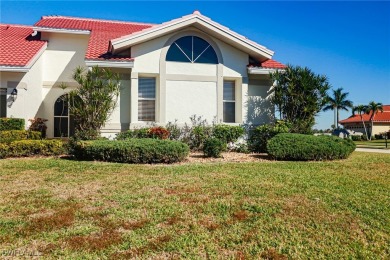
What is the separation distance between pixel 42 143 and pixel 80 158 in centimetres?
179

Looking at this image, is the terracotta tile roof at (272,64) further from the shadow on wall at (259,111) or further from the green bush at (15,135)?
the green bush at (15,135)


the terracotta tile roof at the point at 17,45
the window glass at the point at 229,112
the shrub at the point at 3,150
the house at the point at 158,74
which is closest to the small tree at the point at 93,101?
the house at the point at 158,74

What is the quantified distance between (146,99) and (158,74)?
1361 mm

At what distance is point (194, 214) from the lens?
489 centimetres

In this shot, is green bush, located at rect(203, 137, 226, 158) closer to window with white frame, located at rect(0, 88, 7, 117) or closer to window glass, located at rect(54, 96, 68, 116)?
window glass, located at rect(54, 96, 68, 116)

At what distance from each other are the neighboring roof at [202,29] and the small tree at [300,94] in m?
1.73

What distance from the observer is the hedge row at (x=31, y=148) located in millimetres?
10566

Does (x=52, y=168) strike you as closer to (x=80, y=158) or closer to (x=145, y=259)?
(x=80, y=158)

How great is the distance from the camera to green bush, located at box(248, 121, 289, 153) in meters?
13.3

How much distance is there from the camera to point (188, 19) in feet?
45.5

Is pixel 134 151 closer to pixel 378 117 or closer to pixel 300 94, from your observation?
pixel 300 94

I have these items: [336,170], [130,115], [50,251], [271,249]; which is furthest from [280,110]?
[50,251]

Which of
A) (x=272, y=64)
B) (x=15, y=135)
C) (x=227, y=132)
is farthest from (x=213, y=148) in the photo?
(x=15, y=135)

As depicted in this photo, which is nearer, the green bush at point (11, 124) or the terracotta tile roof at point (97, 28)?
the green bush at point (11, 124)
